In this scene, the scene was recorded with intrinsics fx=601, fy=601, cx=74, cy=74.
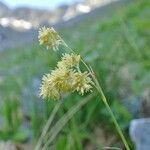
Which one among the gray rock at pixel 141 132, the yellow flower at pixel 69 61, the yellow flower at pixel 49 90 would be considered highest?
the yellow flower at pixel 69 61

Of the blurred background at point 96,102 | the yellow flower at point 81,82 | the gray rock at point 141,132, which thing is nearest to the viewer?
the yellow flower at point 81,82

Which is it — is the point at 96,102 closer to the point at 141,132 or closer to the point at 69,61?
the point at 141,132

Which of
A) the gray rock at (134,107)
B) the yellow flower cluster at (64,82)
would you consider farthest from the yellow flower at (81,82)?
the gray rock at (134,107)

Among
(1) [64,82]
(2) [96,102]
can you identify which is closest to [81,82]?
(1) [64,82]

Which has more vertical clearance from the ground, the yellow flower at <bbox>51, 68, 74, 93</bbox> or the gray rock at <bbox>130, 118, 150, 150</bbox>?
the yellow flower at <bbox>51, 68, 74, 93</bbox>

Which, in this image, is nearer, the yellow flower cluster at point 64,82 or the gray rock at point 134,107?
the yellow flower cluster at point 64,82

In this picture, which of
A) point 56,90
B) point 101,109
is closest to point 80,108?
point 101,109

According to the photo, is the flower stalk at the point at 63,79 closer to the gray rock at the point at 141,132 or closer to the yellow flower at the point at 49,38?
the yellow flower at the point at 49,38

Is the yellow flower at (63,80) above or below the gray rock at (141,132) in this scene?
above

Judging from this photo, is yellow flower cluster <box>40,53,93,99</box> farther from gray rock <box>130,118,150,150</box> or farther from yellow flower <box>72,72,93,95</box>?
gray rock <box>130,118,150,150</box>

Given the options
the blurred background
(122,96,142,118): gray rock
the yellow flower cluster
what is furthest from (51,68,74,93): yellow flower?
(122,96,142,118): gray rock
